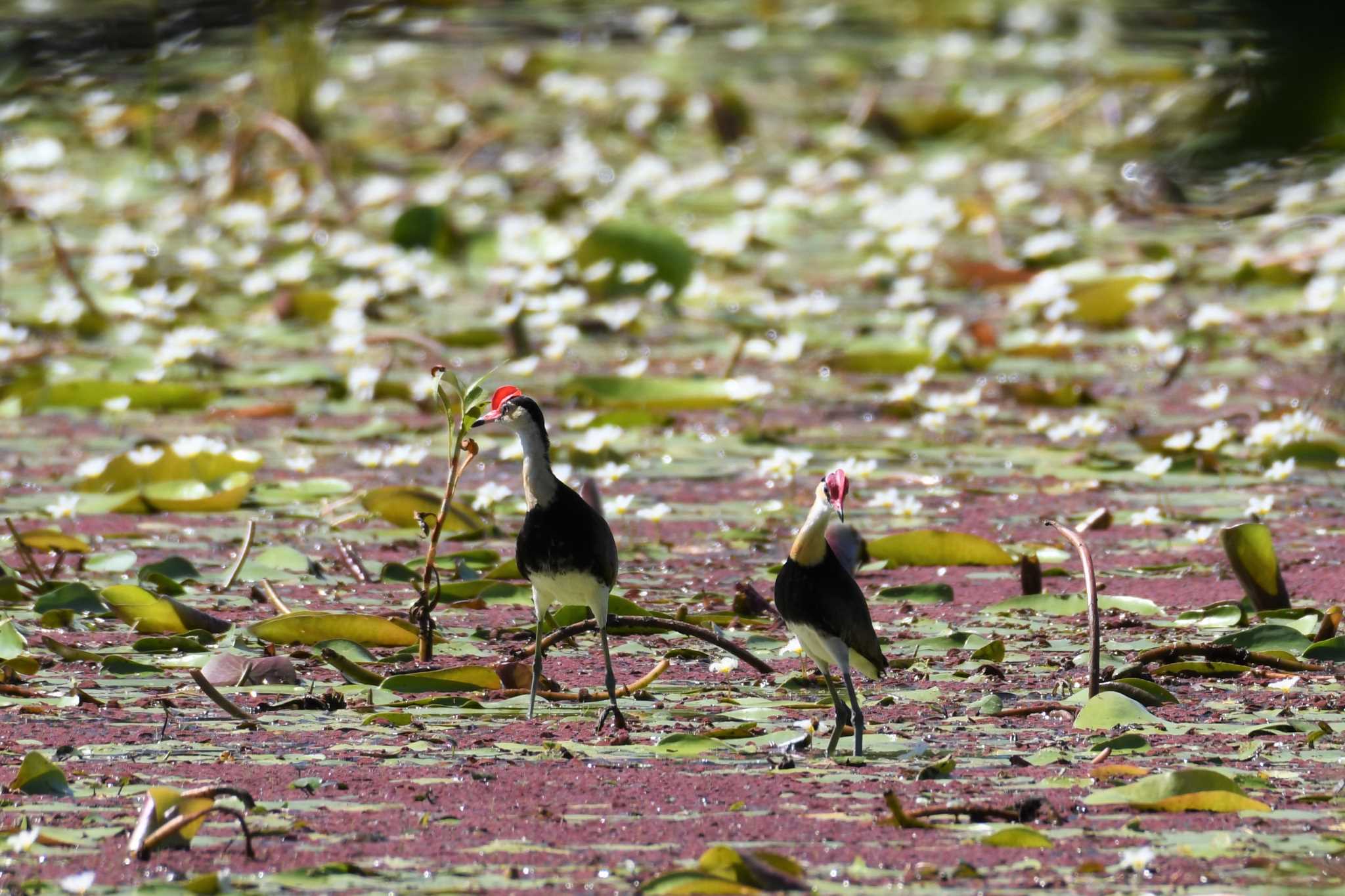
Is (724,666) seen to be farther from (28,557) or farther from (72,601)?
(28,557)

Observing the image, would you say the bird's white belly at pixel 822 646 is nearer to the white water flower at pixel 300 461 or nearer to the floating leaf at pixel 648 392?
the white water flower at pixel 300 461

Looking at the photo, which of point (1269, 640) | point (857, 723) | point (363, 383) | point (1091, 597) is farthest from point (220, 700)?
point (363, 383)

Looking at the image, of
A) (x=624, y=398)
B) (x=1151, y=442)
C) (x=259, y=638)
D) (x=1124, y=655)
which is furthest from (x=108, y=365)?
(x=1124, y=655)

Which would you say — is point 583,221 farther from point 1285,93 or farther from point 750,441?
point 1285,93

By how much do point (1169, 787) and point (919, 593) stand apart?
5.33ft

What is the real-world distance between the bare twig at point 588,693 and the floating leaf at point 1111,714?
0.82 m

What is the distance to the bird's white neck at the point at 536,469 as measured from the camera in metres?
3.80

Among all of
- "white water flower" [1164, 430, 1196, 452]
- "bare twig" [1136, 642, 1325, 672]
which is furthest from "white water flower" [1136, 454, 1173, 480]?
"bare twig" [1136, 642, 1325, 672]

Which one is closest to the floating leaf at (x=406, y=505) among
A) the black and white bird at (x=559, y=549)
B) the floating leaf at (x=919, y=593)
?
the floating leaf at (x=919, y=593)

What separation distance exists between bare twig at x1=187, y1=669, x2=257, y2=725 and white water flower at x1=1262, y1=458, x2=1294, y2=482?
10.2 ft

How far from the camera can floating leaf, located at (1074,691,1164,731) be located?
3.46 meters

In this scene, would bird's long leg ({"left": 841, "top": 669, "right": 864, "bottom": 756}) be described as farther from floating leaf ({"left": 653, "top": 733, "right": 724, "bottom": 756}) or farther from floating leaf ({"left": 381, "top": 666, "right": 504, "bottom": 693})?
floating leaf ({"left": 381, "top": 666, "right": 504, "bottom": 693})

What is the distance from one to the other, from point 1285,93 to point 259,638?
3.46 metres

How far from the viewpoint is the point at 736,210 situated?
378 inches
